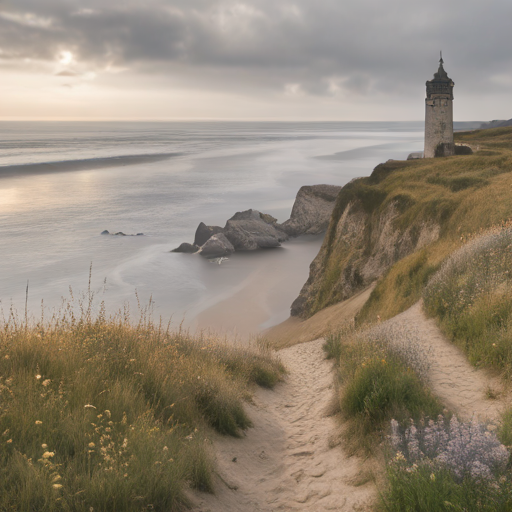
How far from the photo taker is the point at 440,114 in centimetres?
3519

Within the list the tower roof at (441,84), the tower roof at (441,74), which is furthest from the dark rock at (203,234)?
the tower roof at (441,74)

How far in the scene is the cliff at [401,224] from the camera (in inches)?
533

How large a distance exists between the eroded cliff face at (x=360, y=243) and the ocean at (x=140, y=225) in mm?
2719

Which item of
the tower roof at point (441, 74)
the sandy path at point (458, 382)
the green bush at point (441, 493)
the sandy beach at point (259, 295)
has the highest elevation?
the tower roof at point (441, 74)

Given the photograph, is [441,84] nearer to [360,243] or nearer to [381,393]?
[360,243]

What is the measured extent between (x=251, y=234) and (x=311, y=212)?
778 centimetres

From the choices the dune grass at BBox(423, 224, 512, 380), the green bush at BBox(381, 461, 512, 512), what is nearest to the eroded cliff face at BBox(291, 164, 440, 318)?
the dune grass at BBox(423, 224, 512, 380)

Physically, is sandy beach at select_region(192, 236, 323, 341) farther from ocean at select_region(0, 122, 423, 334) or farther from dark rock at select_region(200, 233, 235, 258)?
dark rock at select_region(200, 233, 235, 258)

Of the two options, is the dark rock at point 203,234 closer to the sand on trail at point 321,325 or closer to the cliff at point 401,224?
the cliff at point 401,224

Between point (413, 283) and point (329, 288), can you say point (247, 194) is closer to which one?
→ point (329, 288)

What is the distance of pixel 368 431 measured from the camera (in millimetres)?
5680

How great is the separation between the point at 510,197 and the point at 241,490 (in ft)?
42.4

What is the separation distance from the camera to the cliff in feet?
44.4

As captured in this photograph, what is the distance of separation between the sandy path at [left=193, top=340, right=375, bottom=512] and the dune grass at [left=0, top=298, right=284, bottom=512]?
12.9 inches
